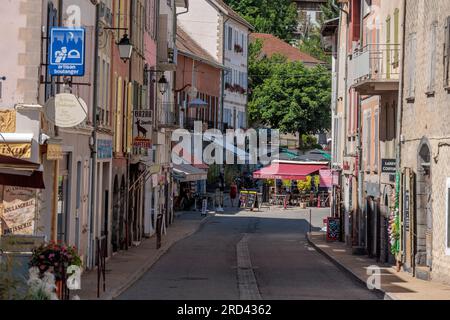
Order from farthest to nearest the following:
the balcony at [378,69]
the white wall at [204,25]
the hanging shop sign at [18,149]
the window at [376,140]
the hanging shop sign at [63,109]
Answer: the white wall at [204,25] → the window at [376,140] → the balcony at [378,69] → the hanging shop sign at [63,109] → the hanging shop sign at [18,149]

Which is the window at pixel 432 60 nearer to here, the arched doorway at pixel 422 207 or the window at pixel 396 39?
the arched doorway at pixel 422 207

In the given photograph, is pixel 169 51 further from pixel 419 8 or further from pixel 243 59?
pixel 243 59

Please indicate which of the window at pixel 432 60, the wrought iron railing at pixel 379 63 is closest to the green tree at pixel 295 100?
the wrought iron railing at pixel 379 63

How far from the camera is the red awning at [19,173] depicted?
17734mm

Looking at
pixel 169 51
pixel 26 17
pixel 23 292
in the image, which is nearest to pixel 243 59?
pixel 169 51

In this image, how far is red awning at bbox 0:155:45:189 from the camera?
17.7 meters

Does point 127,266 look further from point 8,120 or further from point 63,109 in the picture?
point 63,109

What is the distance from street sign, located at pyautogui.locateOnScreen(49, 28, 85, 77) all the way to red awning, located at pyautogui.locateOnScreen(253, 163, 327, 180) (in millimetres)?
47255

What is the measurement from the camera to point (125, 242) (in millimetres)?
39125

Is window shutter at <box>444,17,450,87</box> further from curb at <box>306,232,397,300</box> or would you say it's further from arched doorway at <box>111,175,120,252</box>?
arched doorway at <box>111,175,120,252</box>

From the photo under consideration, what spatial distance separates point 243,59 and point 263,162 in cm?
1171

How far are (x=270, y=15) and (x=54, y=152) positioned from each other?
307 ft

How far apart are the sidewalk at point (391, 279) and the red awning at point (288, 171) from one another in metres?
26.5

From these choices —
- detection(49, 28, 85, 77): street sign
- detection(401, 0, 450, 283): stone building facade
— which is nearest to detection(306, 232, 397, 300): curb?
detection(401, 0, 450, 283): stone building facade
